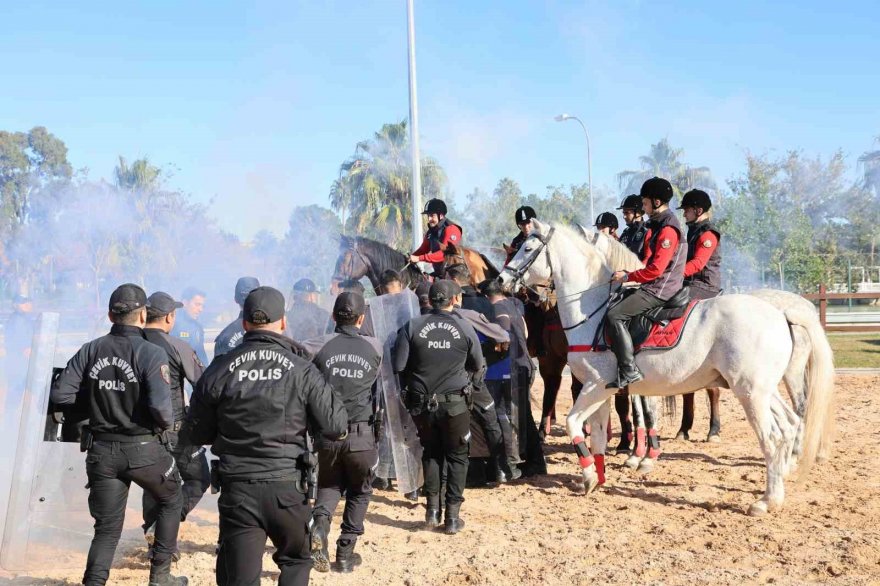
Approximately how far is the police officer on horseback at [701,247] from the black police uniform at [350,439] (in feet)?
12.6

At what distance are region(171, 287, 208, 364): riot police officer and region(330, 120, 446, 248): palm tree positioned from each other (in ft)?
104

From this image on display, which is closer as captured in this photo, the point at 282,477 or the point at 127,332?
the point at 282,477

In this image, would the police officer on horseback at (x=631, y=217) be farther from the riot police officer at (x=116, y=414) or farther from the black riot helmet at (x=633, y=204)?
the riot police officer at (x=116, y=414)

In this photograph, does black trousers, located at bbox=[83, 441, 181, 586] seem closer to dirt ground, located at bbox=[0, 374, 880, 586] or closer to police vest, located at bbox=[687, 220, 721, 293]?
dirt ground, located at bbox=[0, 374, 880, 586]

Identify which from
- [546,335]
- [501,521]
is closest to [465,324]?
[501,521]

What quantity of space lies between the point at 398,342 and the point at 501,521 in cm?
194

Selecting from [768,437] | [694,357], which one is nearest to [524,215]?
[694,357]

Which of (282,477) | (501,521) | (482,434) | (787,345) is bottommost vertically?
(501,521)

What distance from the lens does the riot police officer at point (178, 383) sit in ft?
18.0

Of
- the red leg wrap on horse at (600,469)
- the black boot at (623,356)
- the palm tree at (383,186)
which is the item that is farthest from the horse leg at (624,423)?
the palm tree at (383,186)

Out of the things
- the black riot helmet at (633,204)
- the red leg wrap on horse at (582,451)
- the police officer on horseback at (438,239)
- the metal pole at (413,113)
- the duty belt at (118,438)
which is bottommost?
the red leg wrap on horse at (582,451)

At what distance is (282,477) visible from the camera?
369cm

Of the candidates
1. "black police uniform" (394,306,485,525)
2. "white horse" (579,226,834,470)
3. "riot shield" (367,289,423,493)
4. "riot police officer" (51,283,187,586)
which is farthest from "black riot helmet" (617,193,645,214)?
"riot police officer" (51,283,187,586)

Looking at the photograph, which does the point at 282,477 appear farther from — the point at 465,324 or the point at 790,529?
the point at 790,529
